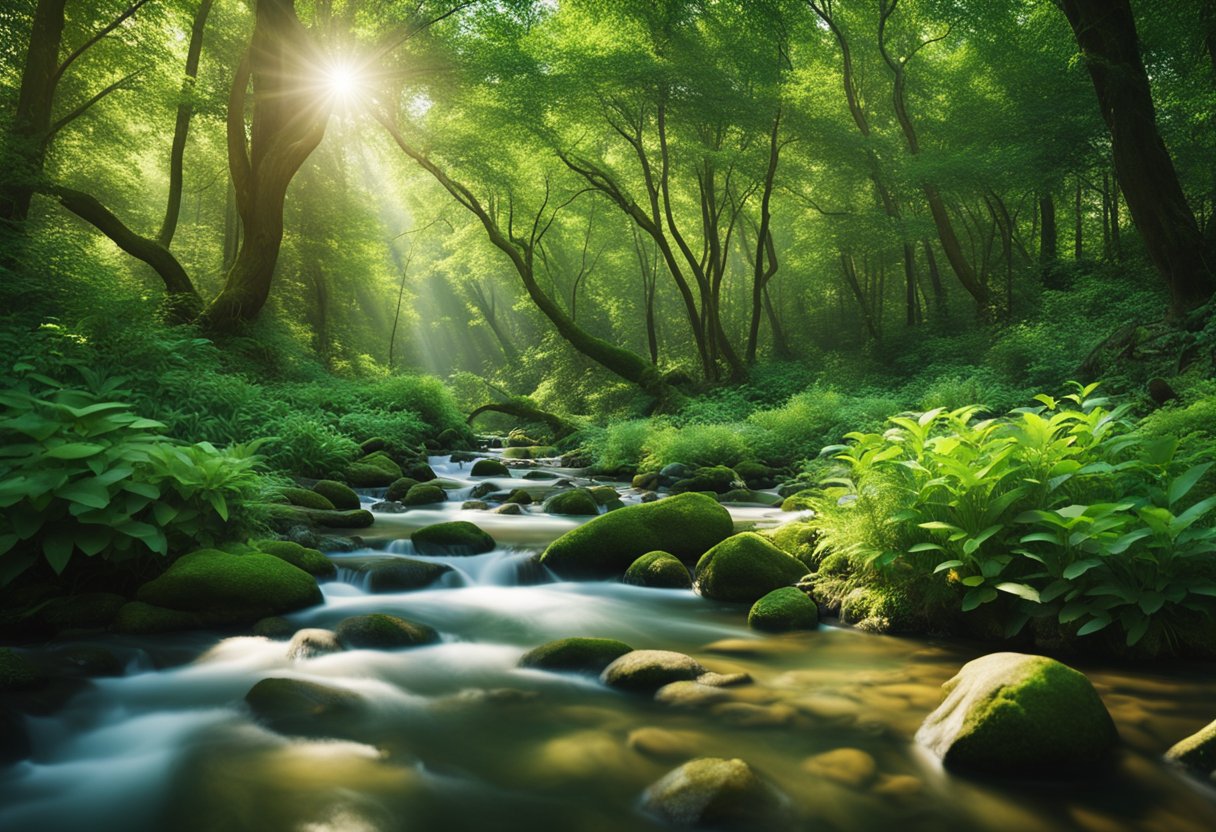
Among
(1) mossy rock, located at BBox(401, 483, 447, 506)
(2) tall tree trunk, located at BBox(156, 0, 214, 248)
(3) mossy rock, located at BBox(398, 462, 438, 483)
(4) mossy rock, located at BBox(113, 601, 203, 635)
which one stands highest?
(2) tall tree trunk, located at BBox(156, 0, 214, 248)

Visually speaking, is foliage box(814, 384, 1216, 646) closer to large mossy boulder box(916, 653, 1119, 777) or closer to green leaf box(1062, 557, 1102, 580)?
green leaf box(1062, 557, 1102, 580)

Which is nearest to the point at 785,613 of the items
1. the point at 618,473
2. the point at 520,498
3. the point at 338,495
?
the point at 520,498

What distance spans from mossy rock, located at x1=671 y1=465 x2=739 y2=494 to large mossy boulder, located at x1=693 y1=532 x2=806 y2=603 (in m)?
5.10

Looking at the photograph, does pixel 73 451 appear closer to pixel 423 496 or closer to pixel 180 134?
pixel 423 496

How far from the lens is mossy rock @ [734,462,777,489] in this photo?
11219 mm

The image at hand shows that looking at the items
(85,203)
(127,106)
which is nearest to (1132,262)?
(85,203)

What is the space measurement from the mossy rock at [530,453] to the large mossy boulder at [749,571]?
11734mm

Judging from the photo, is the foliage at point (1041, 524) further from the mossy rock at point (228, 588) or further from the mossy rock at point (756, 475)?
the mossy rock at point (756, 475)

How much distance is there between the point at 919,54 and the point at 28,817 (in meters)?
27.6

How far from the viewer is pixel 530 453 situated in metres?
17.7

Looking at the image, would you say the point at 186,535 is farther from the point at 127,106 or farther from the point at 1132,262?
the point at 1132,262

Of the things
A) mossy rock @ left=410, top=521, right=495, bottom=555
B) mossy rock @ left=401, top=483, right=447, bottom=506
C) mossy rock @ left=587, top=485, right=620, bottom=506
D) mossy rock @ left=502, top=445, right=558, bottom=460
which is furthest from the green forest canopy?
mossy rock @ left=587, top=485, right=620, bottom=506

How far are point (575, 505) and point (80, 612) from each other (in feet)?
18.3

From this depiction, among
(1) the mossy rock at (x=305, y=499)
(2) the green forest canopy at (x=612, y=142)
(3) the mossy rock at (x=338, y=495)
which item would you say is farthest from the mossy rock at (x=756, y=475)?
(1) the mossy rock at (x=305, y=499)
